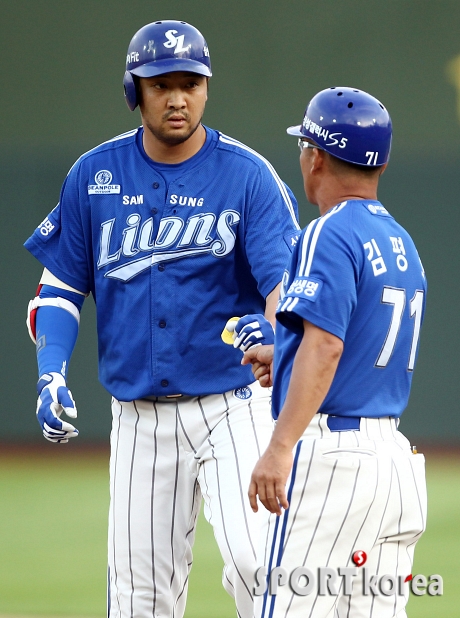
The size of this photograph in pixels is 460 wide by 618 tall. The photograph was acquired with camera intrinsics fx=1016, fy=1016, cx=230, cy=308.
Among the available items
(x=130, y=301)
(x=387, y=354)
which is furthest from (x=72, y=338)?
(x=387, y=354)

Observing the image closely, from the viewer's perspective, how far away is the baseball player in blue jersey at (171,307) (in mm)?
3016

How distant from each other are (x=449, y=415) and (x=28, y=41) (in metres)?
4.00

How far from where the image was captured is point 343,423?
2.34 meters

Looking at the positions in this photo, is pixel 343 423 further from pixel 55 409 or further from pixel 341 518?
pixel 55 409

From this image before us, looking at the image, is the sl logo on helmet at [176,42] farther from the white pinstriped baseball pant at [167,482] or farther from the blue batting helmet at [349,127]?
the white pinstriped baseball pant at [167,482]

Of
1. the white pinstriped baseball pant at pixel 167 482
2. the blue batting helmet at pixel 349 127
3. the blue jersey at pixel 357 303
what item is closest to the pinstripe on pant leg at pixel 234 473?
the white pinstriped baseball pant at pixel 167 482

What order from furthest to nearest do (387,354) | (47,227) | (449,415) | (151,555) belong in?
(449,415) → (47,227) → (151,555) → (387,354)

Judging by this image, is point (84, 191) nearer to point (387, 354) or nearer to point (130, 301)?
point (130, 301)

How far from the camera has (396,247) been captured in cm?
239

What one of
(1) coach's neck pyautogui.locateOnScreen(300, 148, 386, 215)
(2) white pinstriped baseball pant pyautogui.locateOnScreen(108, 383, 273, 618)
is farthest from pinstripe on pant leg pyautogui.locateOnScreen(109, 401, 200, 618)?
(1) coach's neck pyautogui.locateOnScreen(300, 148, 386, 215)

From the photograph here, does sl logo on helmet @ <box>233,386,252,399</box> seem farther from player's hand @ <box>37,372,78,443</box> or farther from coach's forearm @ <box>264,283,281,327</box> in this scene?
player's hand @ <box>37,372,78,443</box>

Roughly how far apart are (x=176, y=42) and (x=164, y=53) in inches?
2.1

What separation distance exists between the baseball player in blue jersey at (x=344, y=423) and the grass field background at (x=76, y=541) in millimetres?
1819

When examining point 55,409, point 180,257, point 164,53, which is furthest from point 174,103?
point 55,409
